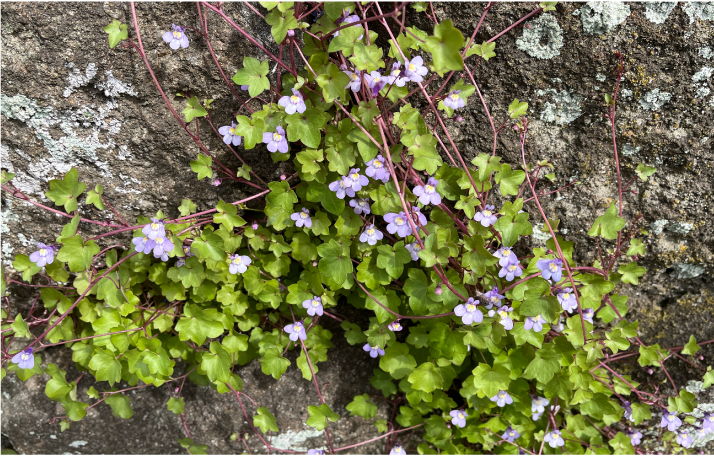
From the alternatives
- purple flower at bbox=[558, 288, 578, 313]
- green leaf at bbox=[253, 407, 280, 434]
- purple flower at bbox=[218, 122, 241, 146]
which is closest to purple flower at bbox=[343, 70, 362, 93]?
purple flower at bbox=[218, 122, 241, 146]

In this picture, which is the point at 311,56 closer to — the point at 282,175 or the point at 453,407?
the point at 282,175

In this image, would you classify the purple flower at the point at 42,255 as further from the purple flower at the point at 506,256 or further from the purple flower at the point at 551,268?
the purple flower at the point at 551,268

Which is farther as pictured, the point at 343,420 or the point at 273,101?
the point at 343,420

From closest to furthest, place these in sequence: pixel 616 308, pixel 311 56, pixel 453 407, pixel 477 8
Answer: pixel 311 56 → pixel 477 8 → pixel 616 308 → pixel 453 407

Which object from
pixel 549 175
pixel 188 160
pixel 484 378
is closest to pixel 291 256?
pixel 188 160

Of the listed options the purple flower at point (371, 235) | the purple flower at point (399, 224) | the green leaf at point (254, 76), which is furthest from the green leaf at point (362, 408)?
the green leaf at point (254, 76)

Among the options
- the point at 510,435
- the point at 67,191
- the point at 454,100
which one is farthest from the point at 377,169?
the point at 510,435

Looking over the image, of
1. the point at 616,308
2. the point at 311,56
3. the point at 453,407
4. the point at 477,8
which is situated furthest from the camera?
the point at 453,407
